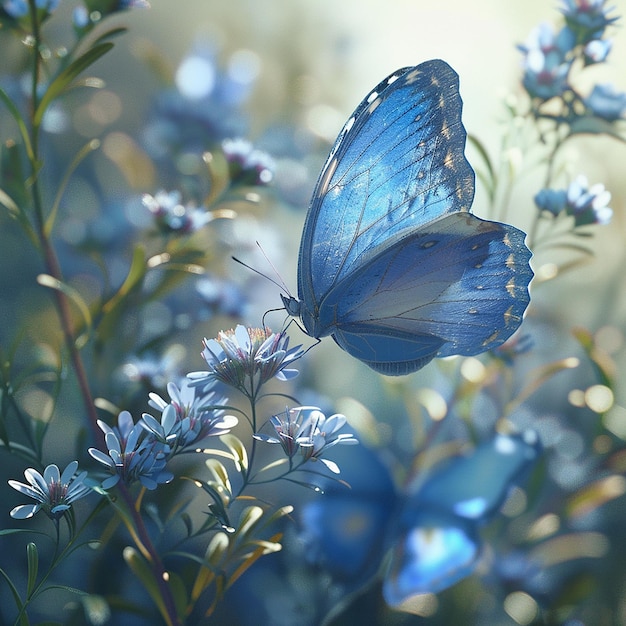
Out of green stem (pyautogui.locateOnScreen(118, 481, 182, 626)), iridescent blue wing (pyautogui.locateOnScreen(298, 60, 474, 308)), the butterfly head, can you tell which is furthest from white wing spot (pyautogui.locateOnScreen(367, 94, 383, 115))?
green stem (pyautogui.locateOnScreen(118, 481, 182, 626))

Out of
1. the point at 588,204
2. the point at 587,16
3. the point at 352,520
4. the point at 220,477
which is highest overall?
the point at 587,16

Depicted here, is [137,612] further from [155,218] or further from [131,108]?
[131,108]

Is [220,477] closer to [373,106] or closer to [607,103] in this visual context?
[373,106]

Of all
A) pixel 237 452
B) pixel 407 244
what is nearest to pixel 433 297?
pixel 407 244

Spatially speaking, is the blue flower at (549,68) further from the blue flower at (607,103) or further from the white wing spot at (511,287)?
the white wing spot at (511,287)

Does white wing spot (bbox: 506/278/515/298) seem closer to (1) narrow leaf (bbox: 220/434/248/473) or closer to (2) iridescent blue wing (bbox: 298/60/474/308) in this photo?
(2) iridescent blue wing (bbox: 298/60/474/308)
